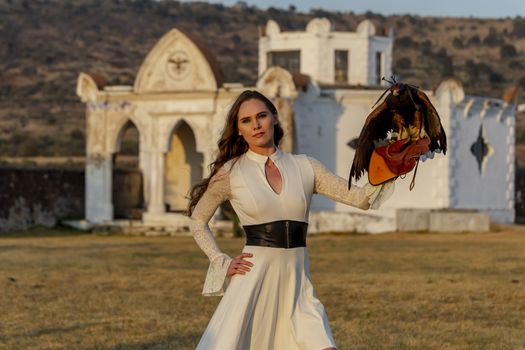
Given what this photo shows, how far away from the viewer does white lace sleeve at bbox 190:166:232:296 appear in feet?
25.3

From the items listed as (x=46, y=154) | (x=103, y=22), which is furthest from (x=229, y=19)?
(x=46, y=154)

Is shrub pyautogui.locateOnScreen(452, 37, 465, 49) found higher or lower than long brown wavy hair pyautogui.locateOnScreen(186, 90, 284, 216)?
higher

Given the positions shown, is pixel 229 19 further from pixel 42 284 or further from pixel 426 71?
pixel 42 284

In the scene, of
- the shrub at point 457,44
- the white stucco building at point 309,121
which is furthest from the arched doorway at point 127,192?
the shrub at point 457,44

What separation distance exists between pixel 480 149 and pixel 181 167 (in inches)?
379

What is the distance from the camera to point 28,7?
92062 millimetres

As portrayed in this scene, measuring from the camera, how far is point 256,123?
25.5 feet

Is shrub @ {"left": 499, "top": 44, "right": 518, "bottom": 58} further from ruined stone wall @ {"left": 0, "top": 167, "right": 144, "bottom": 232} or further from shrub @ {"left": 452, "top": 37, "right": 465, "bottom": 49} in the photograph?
ruined stone wall @ {"left": 0, "top": 167, "right": 144, "bottom": 232}

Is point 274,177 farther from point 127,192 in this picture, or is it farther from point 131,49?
point 131,49

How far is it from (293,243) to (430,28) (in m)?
91.7

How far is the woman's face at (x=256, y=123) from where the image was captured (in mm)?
7785

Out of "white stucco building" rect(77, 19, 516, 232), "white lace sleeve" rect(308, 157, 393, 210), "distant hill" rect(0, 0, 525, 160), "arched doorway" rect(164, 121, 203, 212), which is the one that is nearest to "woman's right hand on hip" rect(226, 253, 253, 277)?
"white lace sleeve" rect(308, 157, 393, 210)

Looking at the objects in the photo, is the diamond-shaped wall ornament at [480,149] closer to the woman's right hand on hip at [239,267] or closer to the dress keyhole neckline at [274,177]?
the dress keyhole neckline at [274,177]

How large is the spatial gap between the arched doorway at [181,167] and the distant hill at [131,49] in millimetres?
21609
